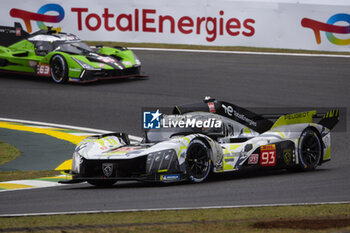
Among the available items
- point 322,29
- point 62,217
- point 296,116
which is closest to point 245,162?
point 296,116

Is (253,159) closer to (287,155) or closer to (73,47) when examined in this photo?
(287,155)

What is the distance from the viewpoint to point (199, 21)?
2369 centimetres

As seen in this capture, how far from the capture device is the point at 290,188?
979cm

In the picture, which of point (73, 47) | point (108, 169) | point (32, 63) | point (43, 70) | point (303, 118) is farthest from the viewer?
point (32, 63)

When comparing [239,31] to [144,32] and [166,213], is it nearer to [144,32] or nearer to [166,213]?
[144,32]

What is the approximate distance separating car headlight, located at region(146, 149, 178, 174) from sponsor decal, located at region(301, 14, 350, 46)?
45.6 ft

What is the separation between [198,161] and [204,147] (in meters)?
0.21

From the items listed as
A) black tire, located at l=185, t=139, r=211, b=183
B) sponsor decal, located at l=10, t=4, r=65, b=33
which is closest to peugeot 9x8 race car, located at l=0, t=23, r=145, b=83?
sponsor decal, located at l=10, t=4, r=65, b=33

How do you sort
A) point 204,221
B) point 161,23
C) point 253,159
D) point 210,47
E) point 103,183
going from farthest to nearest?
point 161,23, point 210,47, point 253,159, point 103,183, point 204,221

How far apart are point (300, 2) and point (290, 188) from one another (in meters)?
14.4

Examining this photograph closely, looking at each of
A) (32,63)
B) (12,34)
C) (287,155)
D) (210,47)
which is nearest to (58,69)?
(32,63)

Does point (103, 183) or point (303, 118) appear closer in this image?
point (103, 183)

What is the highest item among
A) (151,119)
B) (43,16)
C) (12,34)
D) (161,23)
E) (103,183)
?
(43,16)

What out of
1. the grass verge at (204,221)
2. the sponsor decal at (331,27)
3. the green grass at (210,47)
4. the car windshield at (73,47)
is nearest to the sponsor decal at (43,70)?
the car windshield at (73,47)
